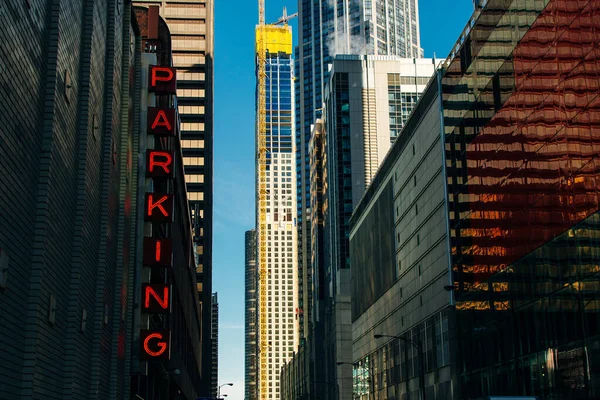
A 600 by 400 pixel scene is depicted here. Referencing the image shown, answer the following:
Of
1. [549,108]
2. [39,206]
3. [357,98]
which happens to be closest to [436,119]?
[549,108]

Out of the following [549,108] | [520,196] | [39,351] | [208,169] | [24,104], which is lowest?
[39,351]

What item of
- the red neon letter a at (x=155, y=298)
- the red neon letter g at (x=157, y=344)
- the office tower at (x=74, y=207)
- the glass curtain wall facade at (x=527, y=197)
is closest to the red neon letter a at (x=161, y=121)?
the office tower at (x=74, y=207)

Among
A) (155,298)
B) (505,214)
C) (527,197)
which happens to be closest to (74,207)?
(155,298)

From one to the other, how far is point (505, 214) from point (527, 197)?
435cm

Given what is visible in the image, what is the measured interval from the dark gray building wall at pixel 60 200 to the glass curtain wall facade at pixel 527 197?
23.9 m

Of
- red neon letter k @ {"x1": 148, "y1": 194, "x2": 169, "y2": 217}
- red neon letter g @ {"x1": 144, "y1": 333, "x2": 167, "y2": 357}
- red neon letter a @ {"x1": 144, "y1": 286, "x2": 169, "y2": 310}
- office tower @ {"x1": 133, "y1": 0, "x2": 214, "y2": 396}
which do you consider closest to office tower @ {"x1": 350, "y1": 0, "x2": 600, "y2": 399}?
red neon letter g @ {"x1": 144, "y1": 333, "x2": 167, "y2": 357}

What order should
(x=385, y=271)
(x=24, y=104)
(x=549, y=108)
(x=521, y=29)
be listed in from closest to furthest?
(x=24, y=104), (x=549, y=108), (x=521, y=29), (x=385, y=271)

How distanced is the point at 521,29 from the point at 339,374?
295 feet

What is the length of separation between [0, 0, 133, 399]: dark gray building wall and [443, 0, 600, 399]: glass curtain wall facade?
2390 cm

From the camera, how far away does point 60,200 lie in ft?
92.9

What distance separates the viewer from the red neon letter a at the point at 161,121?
5284 cm

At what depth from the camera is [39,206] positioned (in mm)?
25047

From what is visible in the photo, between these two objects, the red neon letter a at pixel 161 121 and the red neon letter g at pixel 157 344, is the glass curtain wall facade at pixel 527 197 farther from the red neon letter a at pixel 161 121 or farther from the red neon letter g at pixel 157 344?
the red neon letter g at pixel 157 344

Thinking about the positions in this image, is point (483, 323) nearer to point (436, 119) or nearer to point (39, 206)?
point (436, 119)
